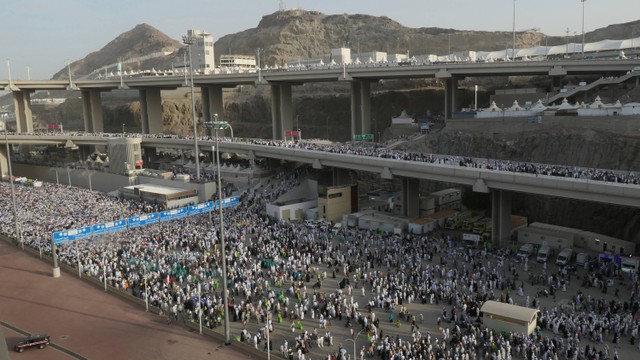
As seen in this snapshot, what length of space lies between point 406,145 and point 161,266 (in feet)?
115

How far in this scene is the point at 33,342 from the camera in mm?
24016

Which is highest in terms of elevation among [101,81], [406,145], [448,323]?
[101,81]

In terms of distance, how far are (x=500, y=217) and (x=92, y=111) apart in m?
80.6

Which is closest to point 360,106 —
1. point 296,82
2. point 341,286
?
point 296,82

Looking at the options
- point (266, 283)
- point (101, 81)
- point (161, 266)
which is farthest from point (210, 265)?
point (101, 81)

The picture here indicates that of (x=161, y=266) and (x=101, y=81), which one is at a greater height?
(x=101, y=81)

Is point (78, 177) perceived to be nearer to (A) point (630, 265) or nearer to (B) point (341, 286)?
(B) point (341, 286)

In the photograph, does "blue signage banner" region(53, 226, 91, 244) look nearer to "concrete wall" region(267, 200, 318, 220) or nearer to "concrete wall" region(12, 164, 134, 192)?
"concrete wall" region(267, 200, 318, 220)

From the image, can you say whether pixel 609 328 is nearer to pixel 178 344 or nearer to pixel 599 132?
pixel 178 344

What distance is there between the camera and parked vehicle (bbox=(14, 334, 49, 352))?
78.1 ft

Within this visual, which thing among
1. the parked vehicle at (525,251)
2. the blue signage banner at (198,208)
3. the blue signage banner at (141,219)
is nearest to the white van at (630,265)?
the parked vehicle at (525,251)

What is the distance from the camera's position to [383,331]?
25328 millimetres

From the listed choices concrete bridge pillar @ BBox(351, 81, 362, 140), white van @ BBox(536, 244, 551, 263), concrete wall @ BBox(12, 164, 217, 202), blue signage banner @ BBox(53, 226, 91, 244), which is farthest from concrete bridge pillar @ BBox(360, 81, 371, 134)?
blue signage banner @ BBox(53, 226, 91, 244)

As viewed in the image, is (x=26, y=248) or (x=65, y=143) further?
(x=65, y=143)
